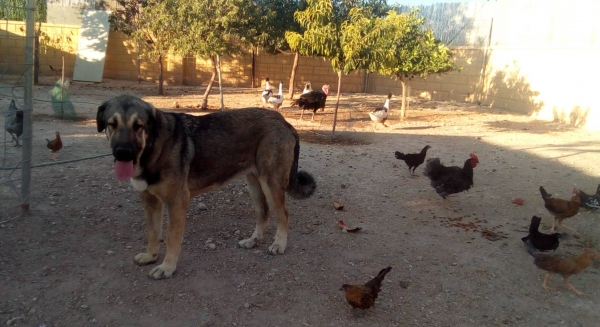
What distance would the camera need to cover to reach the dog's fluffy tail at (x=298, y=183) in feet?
17.5

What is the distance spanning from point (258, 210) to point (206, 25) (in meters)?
11.4

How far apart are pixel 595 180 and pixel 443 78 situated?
1718 centimetres

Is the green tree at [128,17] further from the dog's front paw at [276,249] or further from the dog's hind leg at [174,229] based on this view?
the dog's hind leg at [174,229]

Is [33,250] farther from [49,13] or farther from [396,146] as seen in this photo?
[49,13]

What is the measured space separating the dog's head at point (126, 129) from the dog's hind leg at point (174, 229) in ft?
1.80

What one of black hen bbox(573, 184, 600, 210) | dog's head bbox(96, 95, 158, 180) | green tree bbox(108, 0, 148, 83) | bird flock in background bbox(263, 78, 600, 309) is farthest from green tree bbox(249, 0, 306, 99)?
dog's head bbox(96, 95, 158, 180)

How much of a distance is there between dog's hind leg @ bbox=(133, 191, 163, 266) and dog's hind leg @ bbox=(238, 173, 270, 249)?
1013 millimetres

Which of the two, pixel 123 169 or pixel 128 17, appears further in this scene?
pixel 128 17

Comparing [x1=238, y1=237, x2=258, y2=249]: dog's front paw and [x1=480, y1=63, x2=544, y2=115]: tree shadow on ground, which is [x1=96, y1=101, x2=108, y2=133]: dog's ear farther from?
[x1=480, y1=63, x2=544, y2=115]: tree shadow on ground

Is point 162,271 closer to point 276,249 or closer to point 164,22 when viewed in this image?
point 276,249

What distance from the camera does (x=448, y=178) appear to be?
7195 mm

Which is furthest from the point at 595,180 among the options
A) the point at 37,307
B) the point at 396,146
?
the point at 37,307

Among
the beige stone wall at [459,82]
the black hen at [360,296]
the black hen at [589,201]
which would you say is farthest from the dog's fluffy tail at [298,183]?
the beige stone wall at [459,82]

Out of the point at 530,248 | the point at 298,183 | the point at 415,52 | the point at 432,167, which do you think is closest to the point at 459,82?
the point at 415,52
